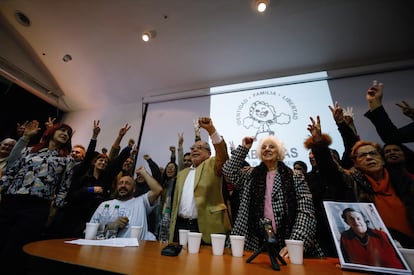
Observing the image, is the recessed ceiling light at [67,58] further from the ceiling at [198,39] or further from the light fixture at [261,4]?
the light fixture at [261,4]

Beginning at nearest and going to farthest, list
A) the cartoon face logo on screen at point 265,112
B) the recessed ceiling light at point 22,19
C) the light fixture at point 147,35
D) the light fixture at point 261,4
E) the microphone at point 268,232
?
the microphone at point 268,232, the light fixture at point 261,4, the cartoon face logo on screen at point 265,112, the light fixture at point 147,35, the recessed ceiling light at point 22,19

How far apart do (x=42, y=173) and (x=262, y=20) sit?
2.86 m

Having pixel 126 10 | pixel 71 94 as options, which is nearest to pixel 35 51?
pixel 71 94

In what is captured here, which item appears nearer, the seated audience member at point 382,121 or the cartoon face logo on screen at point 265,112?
the seated audience member at point 382,121

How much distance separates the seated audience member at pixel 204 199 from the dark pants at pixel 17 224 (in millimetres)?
979

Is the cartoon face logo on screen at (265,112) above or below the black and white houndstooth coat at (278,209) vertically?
above

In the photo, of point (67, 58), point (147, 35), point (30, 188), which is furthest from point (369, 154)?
point (67, 58)

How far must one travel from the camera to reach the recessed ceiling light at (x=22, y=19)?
3094mm

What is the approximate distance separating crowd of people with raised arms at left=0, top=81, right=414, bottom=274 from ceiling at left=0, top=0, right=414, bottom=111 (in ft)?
4.57

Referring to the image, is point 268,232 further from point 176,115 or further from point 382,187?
point 176,115

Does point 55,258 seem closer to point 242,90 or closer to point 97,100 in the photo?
point 242,90

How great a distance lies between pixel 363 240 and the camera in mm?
734

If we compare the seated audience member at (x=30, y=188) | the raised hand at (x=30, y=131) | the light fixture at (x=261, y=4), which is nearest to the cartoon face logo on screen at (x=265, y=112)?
→ the light fixture at (x=261, y=4)

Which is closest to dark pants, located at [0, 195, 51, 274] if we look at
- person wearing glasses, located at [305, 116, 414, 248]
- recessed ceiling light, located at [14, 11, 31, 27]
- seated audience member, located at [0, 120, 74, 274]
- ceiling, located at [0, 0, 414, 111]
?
seated audience member, located at [0, 120, 74, 274]
